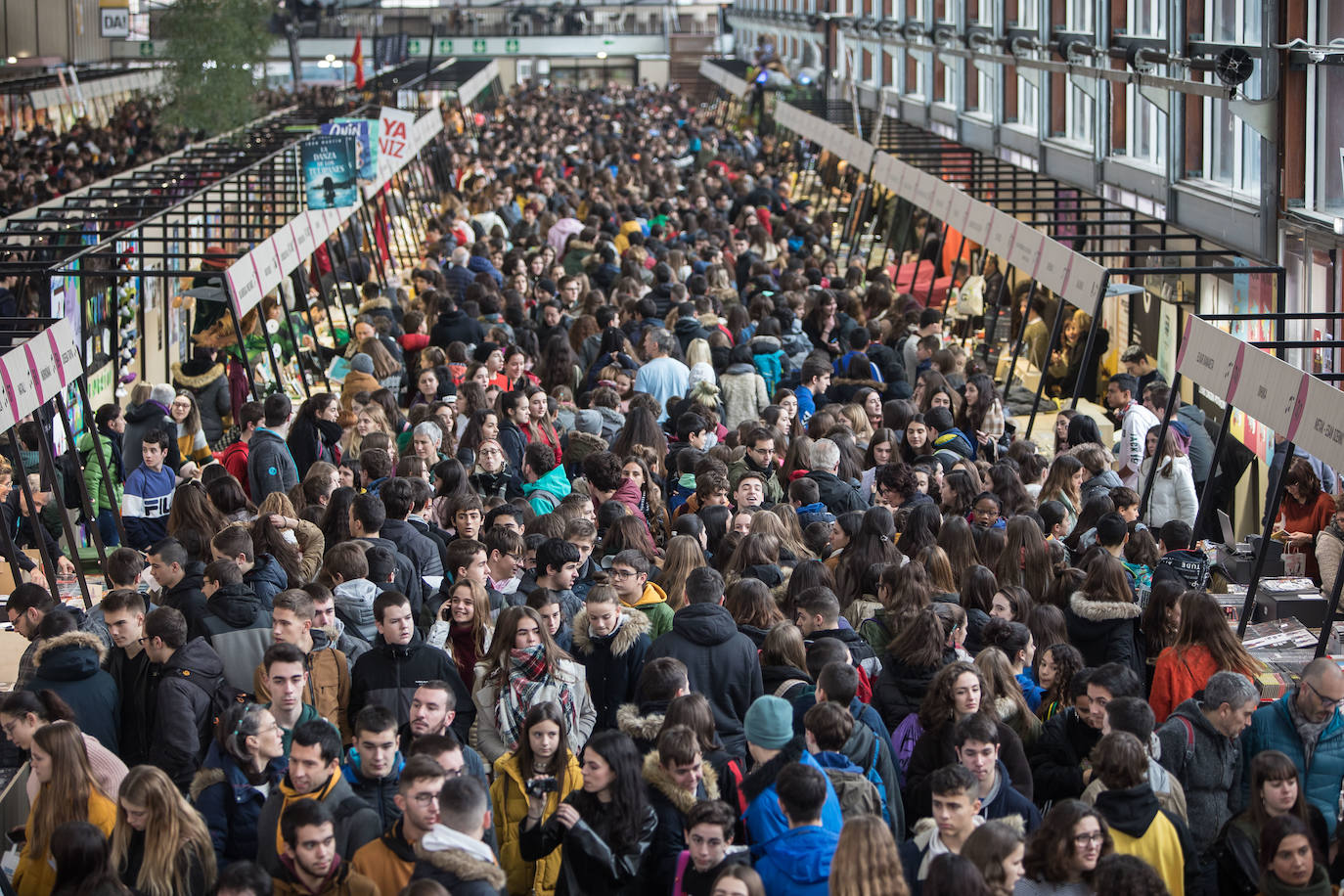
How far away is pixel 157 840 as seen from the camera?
5.00 m

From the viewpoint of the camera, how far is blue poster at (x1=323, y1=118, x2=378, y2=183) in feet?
59.1

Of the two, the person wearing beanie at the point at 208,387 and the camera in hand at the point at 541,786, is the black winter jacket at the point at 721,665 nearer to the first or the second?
the camera in hand at the point at 541,786

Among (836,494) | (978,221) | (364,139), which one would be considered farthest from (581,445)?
(364,139)

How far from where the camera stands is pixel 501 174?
27.4 m

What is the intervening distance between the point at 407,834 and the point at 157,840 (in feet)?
2.43

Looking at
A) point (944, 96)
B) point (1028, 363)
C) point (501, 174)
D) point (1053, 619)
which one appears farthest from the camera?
point (944, 96)

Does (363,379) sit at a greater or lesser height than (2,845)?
greater

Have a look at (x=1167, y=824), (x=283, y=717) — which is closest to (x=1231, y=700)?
(x=1167, y=824)

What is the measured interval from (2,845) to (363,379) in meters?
6.04

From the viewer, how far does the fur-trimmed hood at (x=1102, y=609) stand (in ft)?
23.0

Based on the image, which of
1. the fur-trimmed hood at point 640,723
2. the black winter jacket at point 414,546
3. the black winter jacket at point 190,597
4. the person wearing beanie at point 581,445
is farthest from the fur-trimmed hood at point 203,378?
the fur-trimmed hood at point 640,723

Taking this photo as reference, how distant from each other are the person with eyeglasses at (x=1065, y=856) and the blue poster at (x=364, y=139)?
14.3 m

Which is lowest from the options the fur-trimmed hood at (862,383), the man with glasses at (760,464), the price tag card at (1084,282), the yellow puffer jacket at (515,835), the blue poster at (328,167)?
the yellow puffer jacket at (515,835)

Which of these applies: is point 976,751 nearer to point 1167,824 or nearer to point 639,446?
point 1167,824
